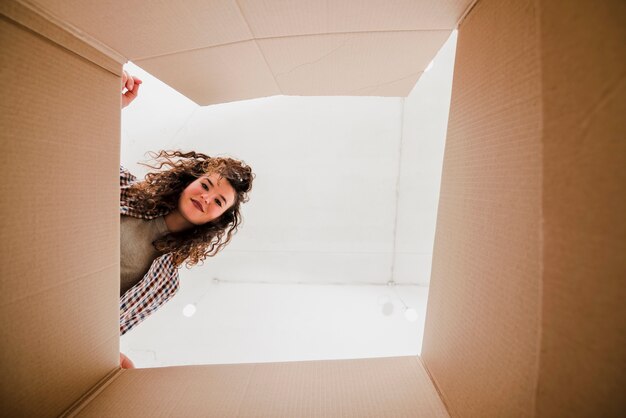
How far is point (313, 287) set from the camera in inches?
70.2

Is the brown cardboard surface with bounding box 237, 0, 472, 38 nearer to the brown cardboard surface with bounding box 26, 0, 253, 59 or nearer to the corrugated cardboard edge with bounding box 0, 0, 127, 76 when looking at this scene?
the brown cardboard surface with bounding box 26, 0, 253, 59

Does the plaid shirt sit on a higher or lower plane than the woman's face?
lower

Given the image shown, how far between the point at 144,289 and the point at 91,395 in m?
0.62

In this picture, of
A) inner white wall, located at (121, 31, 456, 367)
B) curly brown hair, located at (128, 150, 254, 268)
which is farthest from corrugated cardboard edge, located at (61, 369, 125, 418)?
inner white wall, located at (121, 31, 456, 367)

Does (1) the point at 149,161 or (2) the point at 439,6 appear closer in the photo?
(2) the point at 439,6

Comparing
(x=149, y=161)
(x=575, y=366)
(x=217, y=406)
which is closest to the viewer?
(x=575, y=366)

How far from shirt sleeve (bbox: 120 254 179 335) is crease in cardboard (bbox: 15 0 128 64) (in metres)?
0.75

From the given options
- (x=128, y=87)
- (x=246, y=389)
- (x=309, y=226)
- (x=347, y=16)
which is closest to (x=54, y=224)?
(x=246, y=389)

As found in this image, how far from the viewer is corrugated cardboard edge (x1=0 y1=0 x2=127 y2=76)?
1.18 ft

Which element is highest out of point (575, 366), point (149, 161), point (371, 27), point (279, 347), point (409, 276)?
point (371, 27)

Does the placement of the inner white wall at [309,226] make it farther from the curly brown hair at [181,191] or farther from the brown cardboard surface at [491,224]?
the brown cardboard surface at [491,224]

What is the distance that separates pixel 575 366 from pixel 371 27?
529 millimetres

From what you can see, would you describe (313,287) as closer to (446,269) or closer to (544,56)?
(446,269)

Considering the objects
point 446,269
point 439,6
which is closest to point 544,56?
point 439,6
